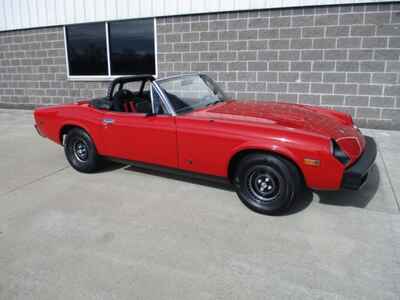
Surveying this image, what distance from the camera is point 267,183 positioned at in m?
3.55

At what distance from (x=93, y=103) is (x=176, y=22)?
4.16 m

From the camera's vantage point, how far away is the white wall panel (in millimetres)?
7371

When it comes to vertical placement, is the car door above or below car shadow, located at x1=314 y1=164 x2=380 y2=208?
above

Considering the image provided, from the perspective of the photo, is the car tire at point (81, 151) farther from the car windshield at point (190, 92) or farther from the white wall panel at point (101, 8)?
the white wall panel at point (101, 8)

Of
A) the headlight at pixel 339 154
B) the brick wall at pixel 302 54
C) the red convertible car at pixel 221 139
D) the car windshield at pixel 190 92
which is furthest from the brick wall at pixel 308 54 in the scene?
the headlight at pixel 339 154

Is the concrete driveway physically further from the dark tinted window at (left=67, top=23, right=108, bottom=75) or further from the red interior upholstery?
the dark tinted window at (left=67, top=23, right=108, bottom=75)

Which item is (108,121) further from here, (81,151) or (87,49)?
(87,49)

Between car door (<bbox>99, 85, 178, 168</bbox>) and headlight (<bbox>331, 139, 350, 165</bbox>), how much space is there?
1.73 metres

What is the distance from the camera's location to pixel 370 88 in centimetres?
694

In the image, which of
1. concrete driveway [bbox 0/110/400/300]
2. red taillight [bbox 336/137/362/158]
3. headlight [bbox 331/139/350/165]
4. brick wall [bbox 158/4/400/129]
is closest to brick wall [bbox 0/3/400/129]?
brick wall [bbox 158/4/400/129]

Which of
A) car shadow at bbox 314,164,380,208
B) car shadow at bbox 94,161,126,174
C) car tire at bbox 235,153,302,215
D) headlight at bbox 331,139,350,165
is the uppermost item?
headlight at bbox 331,139,350,165

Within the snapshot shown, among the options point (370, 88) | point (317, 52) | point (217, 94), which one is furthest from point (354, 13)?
point (217, 94)

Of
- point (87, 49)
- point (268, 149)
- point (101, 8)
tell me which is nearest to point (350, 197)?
point (268, 149)

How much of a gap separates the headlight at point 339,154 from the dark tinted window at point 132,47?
6.52m
